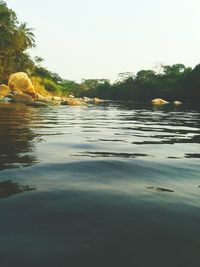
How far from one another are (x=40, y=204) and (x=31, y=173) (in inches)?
33.4

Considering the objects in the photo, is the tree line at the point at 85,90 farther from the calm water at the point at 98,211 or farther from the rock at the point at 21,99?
the calm water at the point at 98,211

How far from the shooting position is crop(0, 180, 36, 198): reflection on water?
2264mm

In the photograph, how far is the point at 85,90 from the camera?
11375 cm

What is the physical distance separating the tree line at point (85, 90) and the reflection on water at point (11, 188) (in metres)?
32.4

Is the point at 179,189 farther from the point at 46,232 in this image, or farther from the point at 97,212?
the point at 46,232

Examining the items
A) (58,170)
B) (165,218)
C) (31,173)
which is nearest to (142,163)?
(58,170)

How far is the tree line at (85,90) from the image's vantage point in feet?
110

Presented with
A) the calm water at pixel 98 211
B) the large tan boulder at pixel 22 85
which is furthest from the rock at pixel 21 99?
the calm water at pixel 98 211

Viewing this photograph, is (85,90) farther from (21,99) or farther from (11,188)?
(11,188)

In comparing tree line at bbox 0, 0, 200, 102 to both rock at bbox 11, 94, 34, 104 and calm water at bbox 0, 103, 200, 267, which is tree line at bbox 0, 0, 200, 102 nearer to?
rock at bbox 11, 94, 34, 104

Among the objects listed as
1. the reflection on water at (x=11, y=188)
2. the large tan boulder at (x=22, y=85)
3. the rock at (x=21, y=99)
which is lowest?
the rock at (x=21, y=99)

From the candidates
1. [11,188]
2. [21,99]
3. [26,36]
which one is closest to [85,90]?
[26,36]

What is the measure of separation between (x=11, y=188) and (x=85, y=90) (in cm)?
11253

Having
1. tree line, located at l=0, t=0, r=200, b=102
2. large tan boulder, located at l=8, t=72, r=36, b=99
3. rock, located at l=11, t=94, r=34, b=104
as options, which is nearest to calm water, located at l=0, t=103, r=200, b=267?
rock, located at l=11, t=94, r=34, b=104
